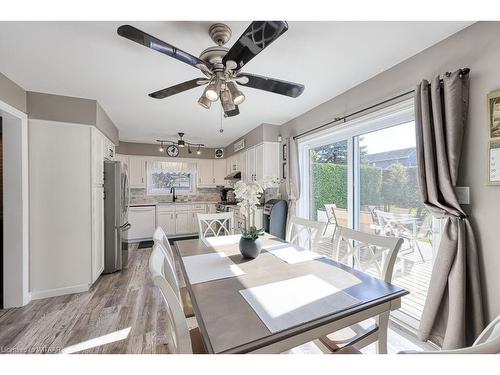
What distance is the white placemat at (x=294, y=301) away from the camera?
0.86 metres

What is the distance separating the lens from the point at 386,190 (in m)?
2.23

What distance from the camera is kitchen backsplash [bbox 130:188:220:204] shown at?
5450 mm

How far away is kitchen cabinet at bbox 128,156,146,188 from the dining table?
451cm

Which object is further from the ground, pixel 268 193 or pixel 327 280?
pixel 268 193

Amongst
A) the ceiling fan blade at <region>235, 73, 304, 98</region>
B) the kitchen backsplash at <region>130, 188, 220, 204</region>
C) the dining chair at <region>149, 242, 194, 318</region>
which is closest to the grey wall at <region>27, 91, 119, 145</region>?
the ceiling fan blade at <region>235, 73, 304, 98</region>

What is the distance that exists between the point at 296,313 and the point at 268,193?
10.1 feet

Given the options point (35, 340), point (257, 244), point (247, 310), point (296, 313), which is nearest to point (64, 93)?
point (35, 340)

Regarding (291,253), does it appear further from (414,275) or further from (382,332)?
(414,275)

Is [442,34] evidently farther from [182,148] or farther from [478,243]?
[182,148]

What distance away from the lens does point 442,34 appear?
1.55 m

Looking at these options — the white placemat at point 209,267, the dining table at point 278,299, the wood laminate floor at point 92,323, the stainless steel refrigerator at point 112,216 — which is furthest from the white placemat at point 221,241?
the stainless steel refrigerator at point 112,216

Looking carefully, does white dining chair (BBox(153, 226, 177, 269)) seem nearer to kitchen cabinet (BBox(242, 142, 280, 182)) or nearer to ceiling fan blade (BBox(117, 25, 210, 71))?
ceiling fan blade (BBox(117, 25, 210, 71))

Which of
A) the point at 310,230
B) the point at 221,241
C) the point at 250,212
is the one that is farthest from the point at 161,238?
the point at 310,230

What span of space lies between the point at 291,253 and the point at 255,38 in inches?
54.8
